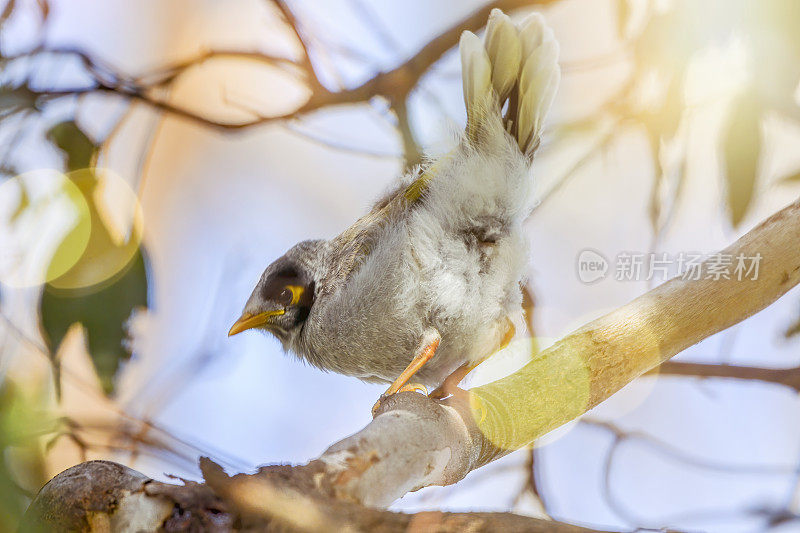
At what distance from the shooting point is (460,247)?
1.20 metres

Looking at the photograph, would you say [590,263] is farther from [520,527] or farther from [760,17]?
[520,527]

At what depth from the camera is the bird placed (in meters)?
1.18

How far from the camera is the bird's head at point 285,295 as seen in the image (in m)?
1.39

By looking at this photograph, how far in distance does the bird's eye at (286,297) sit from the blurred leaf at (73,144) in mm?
480

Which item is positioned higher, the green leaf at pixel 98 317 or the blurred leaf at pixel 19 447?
the green leaf at pixel 98 317

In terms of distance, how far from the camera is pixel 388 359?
48.7 inches

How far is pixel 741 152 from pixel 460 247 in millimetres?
597

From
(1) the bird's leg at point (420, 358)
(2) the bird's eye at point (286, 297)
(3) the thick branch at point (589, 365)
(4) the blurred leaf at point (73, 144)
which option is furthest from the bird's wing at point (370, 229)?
(4) the blurred leaf at point (73, 144)

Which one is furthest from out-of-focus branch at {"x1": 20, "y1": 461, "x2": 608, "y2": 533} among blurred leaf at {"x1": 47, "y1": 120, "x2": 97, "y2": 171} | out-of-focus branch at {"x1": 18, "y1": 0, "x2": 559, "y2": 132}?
out-of-focus branch at {"x1": 18, "y1": 0, "x2": 559, "y2": 132}

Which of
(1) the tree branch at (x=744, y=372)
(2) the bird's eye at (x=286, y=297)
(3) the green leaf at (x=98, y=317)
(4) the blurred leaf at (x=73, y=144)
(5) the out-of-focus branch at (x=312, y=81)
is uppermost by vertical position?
(5) the out-of-focus branch at (x=312, y=81)

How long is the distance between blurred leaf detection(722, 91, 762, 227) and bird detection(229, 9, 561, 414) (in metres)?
0.38

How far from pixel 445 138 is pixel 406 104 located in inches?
9.2

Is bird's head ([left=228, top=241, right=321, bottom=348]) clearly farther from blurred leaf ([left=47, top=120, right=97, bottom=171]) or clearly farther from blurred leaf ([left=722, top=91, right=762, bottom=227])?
blurred leaf ([left=722, top=91, right=762, bottom=227])

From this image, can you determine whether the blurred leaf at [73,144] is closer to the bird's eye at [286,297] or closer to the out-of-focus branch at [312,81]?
the out-of-focus branch at [312,81]
